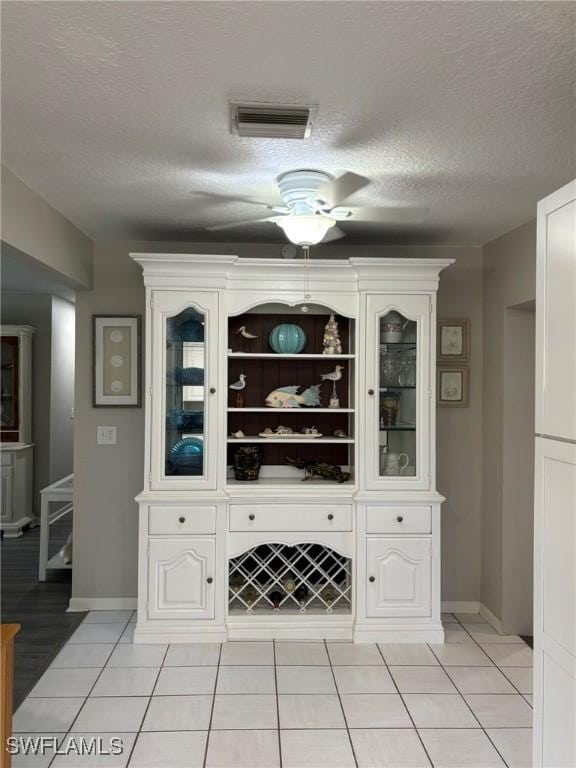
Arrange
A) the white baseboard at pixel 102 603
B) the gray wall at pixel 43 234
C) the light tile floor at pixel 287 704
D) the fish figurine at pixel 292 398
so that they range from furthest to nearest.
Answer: the white baseboard at pixel 102 603
the fish figurine at pixel 292 398
the gray wall at pixel 43 234
the light tile floor at pixel 287 704

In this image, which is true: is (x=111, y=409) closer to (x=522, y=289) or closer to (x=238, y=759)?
(x=238, y=759)

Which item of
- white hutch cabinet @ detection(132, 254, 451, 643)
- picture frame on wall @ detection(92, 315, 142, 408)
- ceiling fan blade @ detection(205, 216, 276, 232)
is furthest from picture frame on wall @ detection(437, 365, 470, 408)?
picture frame on wall @ detection(92, 315, 142, 408)

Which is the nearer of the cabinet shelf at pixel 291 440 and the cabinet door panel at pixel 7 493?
the cabinet shelf at pixel 291 440

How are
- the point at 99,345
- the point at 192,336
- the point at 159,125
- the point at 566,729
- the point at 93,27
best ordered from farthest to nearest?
the point at 99,345 → the point at 192,336 → the point at 159,125 → the point at 566,729 → the point at 93,27

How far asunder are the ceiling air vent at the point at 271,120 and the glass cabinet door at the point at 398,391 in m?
1.62

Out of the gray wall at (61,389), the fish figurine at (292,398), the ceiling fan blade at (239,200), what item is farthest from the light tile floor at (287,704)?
the gray wall at (61,389)

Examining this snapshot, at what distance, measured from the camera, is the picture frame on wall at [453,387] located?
4086 millimetres

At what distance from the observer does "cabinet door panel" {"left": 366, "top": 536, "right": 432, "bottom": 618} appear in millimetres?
3578

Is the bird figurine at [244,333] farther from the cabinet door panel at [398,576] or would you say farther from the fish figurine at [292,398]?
the cabinet door panel at [398,576]

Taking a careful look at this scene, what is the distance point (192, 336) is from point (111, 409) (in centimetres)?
89

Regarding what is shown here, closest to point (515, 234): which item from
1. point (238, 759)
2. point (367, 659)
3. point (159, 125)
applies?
point (159, 125)

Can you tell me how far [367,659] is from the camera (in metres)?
3.34

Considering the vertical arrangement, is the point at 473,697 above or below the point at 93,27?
below

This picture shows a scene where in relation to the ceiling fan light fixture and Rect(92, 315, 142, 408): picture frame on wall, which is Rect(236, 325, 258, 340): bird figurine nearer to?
Rect(92, 315, 142, 408): picture frame on wall
